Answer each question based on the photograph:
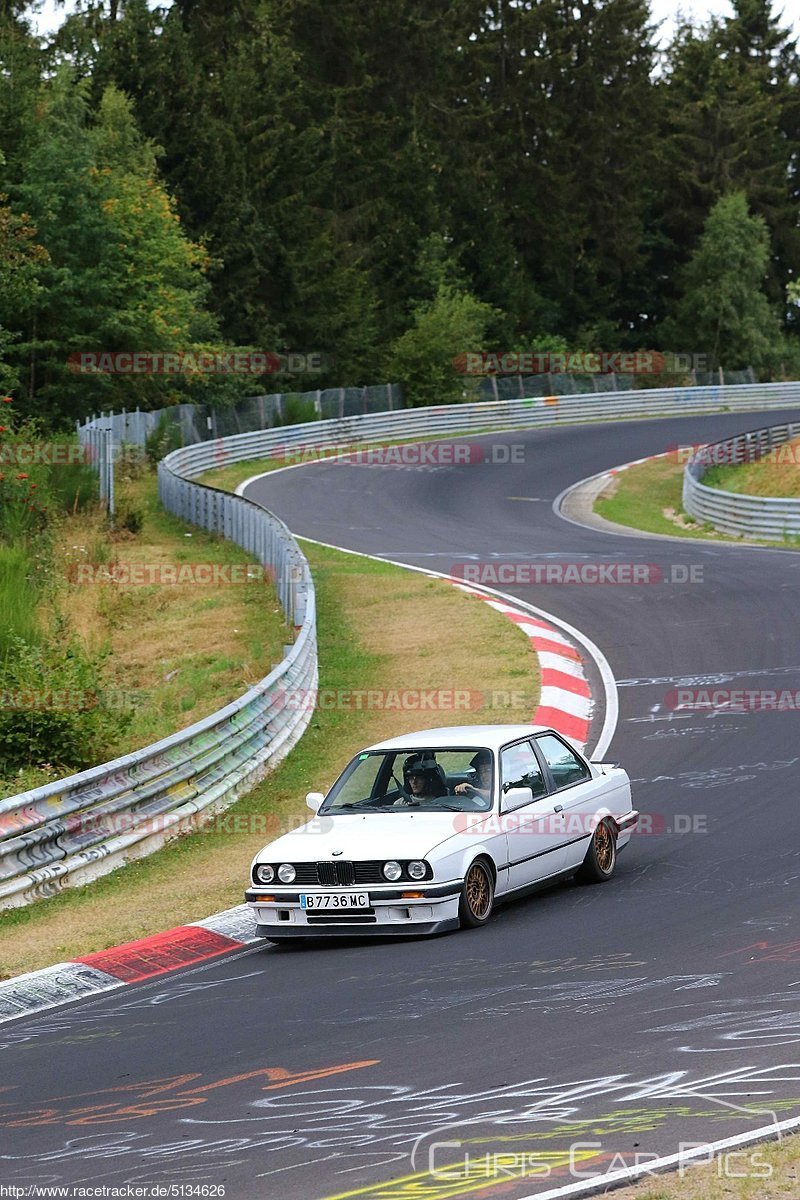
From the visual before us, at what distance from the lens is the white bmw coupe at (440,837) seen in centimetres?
1023

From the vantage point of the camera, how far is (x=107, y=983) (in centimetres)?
986

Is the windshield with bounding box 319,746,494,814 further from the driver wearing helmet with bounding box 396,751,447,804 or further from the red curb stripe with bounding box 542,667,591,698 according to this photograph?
the red curb stripe with bounding box 542,667,591,698

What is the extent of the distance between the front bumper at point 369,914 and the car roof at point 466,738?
1.39 m

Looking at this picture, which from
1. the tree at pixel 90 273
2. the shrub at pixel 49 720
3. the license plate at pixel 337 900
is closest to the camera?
the license plate at pixel 337 900

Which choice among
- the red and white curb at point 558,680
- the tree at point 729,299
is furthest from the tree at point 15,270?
the tree at point 729,299

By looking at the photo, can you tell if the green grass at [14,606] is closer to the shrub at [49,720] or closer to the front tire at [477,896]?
the shrub at [49,720]

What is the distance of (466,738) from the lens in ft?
37.7

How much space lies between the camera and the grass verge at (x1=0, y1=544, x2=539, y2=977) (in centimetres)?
1151

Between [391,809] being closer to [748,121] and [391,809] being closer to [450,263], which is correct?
[450,263]

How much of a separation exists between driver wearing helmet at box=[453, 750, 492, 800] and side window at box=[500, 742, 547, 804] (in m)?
0.10

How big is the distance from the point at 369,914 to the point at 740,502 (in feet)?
86.2

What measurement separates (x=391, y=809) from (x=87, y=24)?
72.2 meters

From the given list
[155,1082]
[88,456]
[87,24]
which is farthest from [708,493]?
[87,24]

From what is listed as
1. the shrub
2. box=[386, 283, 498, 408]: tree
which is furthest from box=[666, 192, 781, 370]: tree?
the shrub
